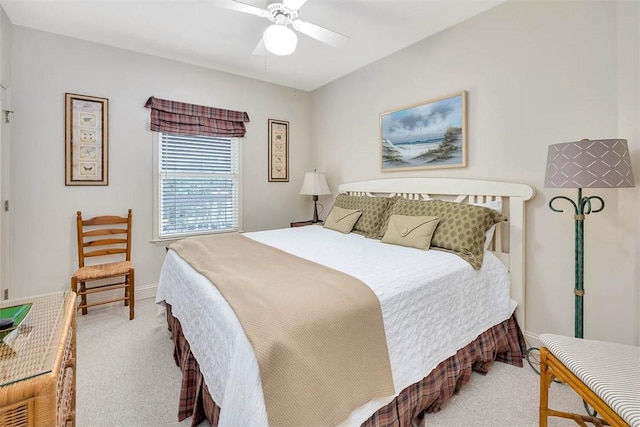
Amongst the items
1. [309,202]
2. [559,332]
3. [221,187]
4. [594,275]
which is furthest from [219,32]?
[559,332]

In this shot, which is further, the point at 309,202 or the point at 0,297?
the point at 309,202

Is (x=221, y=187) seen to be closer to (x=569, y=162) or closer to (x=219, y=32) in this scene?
(x=219, y=32)

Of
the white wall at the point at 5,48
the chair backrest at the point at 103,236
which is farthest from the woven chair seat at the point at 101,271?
the white wall at the point at 5,48

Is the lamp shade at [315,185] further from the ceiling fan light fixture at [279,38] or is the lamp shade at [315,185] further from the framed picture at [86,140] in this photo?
the framed picture at [86,140]

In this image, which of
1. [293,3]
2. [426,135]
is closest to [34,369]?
[293,3]

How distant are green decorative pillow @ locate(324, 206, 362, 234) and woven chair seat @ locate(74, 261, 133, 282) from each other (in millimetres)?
2031

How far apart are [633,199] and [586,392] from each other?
4.16ft

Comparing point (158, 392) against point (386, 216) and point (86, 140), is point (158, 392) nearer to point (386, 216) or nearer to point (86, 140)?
point (386, 216)

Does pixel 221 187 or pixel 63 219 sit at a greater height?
pixel 221 187

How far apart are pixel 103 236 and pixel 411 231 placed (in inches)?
120

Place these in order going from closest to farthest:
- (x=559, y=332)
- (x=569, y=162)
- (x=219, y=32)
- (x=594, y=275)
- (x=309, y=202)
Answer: (x=569, y=162)
(x=594, y=275)
(x=559, y=332)
(x=219, y=32)
(x=309, y=202)

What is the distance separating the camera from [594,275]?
6.39 ft

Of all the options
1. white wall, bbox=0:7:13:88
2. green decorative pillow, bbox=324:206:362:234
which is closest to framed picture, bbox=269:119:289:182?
green decorative pillow, bbox=324:206:362:234

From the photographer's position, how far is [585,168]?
1606mm
